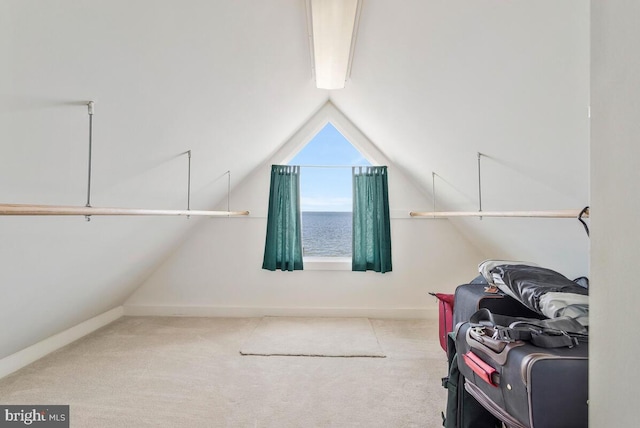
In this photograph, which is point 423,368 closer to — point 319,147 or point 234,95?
point 234,95

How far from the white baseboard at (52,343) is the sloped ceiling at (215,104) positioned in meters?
0.13

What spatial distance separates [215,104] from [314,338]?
2.32 meters

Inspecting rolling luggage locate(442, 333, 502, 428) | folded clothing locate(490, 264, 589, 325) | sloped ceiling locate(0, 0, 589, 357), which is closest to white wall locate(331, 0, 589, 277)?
sloped ceiling locate(0, 0, 589, 357)

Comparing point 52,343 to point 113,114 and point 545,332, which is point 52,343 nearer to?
point 113,114

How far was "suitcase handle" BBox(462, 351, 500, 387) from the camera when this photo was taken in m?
0.96

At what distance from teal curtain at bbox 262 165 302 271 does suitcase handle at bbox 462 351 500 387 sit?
2.89 metres

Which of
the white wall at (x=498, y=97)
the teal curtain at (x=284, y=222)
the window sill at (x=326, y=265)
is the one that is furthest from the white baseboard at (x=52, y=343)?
the white wall at (x=498, y=97)

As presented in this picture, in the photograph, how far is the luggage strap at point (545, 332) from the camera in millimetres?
930

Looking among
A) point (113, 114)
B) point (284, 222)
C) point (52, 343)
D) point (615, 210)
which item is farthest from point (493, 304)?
point (52, 343)

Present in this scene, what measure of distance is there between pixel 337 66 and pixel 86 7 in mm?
1509

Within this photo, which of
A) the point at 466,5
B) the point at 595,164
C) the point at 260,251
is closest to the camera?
the point at 595,164

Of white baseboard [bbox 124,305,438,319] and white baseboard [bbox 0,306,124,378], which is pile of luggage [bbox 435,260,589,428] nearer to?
white baseboard [bbox 124,305,438,319]

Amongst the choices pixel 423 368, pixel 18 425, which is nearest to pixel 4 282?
pixel 18 425

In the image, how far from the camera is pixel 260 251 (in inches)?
154
